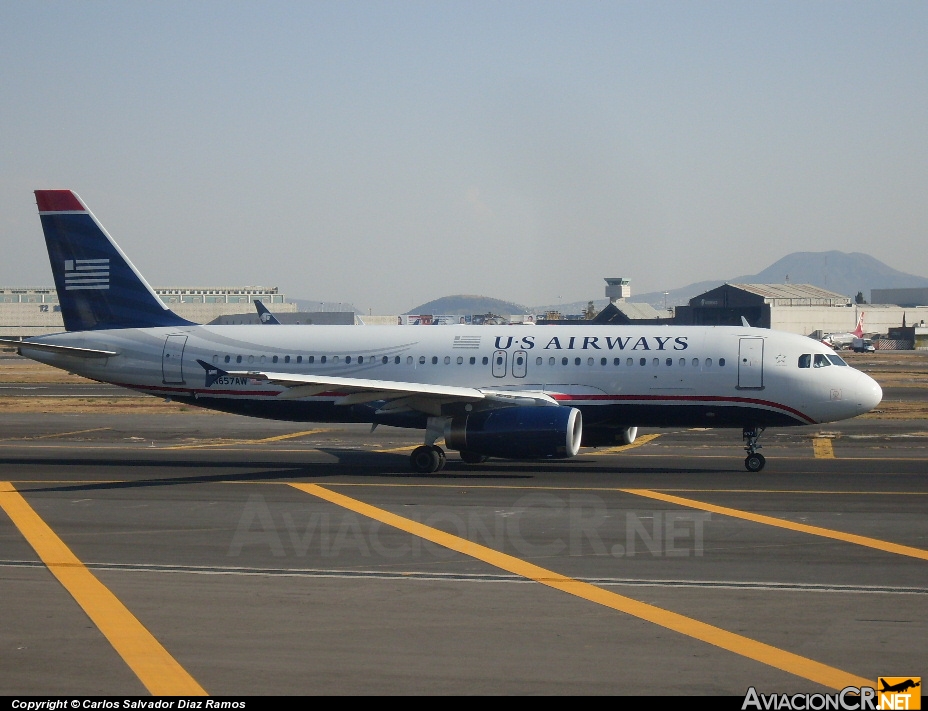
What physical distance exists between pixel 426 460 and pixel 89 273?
13.4 metres

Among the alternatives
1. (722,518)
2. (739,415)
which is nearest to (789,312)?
(739,415)

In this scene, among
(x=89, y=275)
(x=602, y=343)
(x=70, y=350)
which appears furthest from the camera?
(x=89, y=275)

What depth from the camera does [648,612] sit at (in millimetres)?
14047

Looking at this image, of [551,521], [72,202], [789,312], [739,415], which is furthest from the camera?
[789,312]

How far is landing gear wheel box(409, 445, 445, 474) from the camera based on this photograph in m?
29.7

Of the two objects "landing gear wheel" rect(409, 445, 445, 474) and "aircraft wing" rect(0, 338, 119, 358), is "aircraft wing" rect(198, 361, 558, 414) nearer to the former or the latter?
"landing gear wheel" rect(409, 445, 445, 474)

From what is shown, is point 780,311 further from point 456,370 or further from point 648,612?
point 648,612

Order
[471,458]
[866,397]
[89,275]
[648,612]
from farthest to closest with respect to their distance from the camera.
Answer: [89,275]
[471,458]
[866,397]
[648,612]

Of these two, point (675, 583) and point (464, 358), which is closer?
point (675, 583)

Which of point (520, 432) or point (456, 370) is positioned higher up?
point (456, 370)

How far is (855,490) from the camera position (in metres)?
25.3

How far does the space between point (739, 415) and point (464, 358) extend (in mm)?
8239

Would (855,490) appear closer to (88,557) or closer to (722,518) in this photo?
(722,518)

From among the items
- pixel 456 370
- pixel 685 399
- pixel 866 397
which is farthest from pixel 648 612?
pixel 456 370
